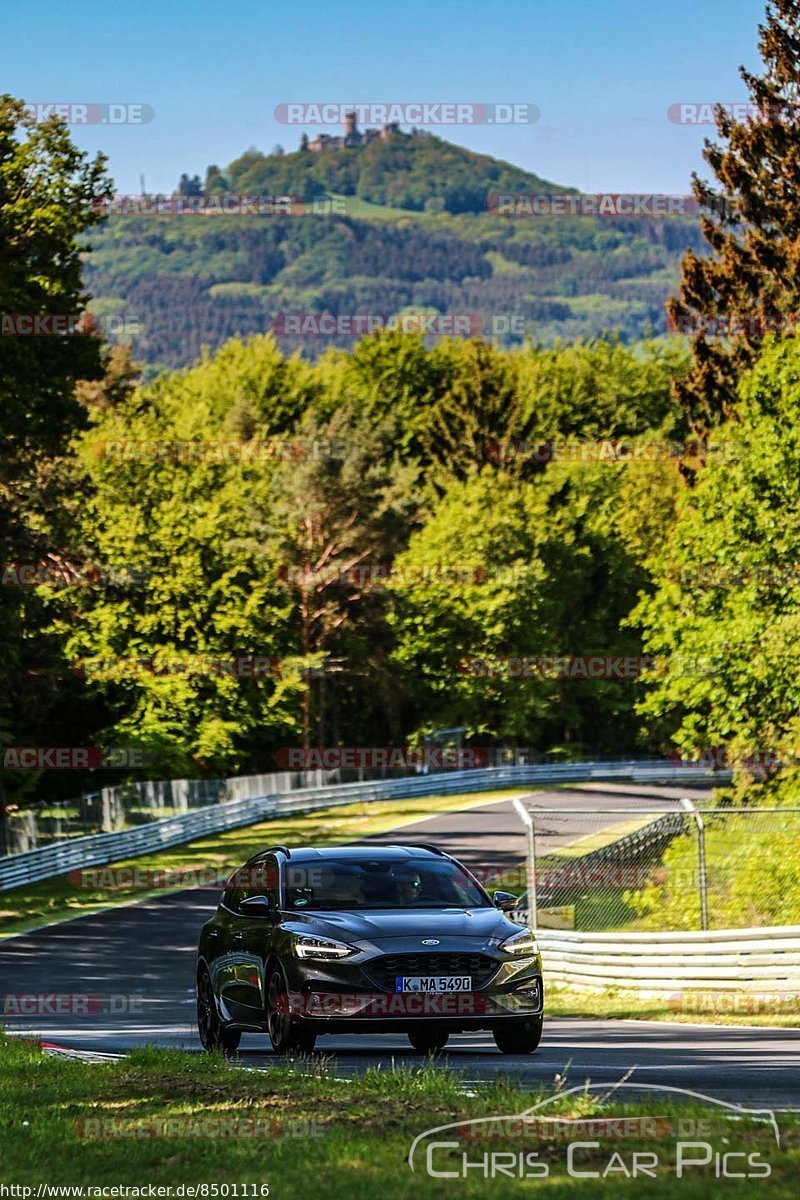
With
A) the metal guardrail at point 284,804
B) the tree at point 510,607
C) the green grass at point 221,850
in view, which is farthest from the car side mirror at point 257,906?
the tree at point 510,607

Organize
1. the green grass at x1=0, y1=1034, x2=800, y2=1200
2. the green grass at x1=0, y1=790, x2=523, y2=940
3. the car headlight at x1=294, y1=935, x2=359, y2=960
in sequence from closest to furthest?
the green grass at x1=0, y1=1034, x2=800, y2=1200, the car headlight at x1=294, y1=935, x2=359, y2=960, the green grass at x1=0, y1=790, x2=523, y2=940

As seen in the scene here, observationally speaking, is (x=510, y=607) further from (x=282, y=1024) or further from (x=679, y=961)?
(x=282, y=1024)

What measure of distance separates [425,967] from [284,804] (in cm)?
4640

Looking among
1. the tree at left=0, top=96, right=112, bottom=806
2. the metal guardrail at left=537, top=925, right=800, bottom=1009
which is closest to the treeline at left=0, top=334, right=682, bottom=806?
the tree at left=0, top=96, right=112, bottom=806

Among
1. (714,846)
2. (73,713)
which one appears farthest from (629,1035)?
(73,713)

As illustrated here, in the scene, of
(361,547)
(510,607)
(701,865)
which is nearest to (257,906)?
(701,865)

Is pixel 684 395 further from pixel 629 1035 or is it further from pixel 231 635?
pixel 629 1035

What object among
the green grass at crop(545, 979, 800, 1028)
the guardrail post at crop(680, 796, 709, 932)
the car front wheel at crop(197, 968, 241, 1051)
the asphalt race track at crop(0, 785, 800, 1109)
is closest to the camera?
the asphalt race track at crop(0, 785, 800, 1109)

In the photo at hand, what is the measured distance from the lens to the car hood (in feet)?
41.4

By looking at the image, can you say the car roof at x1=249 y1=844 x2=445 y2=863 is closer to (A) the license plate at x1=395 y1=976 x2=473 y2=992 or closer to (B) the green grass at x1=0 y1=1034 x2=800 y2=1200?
(A) the license plate at x1=395 y1=976 x2=473 y2=992

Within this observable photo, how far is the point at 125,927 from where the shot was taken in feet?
116

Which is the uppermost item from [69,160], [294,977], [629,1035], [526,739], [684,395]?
[69,160]

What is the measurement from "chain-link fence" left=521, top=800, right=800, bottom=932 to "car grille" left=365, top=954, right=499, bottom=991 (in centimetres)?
730

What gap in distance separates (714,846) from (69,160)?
67.6 feet
